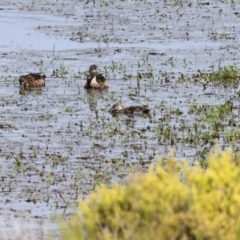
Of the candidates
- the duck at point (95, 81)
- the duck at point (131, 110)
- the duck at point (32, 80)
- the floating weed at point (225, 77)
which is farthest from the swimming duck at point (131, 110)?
the floating weed at point (225, 77)

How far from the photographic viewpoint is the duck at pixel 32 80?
16.8 metres

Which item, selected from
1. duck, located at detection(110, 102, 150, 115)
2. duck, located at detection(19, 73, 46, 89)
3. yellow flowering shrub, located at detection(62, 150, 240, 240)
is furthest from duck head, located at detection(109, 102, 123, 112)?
yellow flowering shrub, located at detection(62, 150, 240, 240)

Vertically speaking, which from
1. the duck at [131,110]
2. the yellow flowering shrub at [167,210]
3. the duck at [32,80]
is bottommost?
the yellow flowering shrub at [167,210]

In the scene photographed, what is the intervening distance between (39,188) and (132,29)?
1227 cm

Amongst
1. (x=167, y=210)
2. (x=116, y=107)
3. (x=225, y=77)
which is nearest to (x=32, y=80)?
(x=116, y=107)

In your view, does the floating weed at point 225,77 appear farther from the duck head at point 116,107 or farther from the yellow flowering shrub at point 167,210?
the yellow flowering shrub at point 167,210

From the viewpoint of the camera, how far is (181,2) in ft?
87.1

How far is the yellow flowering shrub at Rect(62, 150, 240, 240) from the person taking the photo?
19.4 feet

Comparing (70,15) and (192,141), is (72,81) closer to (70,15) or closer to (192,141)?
(192,141)

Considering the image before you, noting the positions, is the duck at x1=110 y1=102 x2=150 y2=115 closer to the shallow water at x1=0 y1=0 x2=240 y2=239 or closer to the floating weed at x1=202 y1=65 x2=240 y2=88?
the shallow water at x1=0 y1=0 x2=240 y2=239

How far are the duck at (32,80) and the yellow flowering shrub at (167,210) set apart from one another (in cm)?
1053

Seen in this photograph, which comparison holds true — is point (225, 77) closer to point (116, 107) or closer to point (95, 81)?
point (95, 81)

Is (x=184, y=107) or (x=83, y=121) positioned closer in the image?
(x=83, y=121)

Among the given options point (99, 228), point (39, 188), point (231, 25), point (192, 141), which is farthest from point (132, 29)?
point (99, 228)
